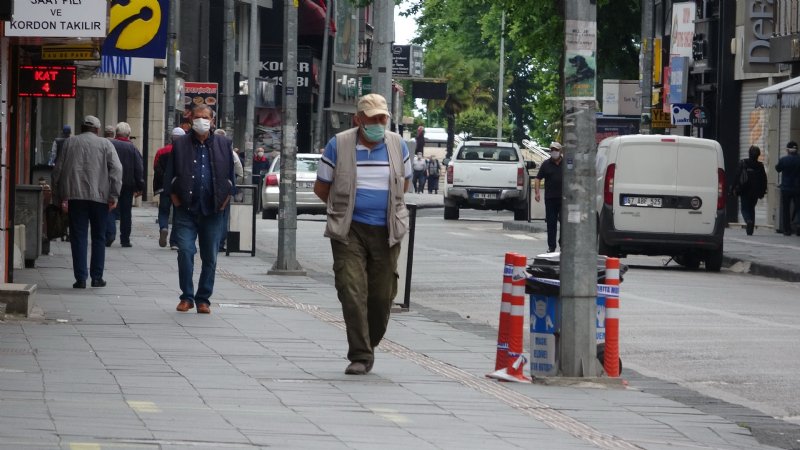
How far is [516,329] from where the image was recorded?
1121cm

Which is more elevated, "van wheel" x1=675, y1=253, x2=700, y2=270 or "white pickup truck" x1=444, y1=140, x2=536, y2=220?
"white pickup truck" x1=444, y1=140, x2=536, y2=220

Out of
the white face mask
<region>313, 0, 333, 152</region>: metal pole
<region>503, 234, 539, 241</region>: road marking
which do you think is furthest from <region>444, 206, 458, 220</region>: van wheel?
the white face mask

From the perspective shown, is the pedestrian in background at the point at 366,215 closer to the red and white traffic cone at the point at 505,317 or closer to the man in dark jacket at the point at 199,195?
the red and white traffic cone at the point at 505,317

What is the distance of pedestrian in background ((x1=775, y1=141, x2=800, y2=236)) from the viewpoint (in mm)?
34938

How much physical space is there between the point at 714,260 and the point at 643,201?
→ 139 centimetres

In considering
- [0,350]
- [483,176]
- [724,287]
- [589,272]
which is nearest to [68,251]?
[724,287]

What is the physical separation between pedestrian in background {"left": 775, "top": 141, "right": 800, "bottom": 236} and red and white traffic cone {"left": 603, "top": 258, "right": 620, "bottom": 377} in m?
24.4

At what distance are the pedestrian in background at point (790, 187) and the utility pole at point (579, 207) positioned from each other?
2439 cm

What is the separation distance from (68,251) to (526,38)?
86.1ft

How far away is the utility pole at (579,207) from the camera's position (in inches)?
437

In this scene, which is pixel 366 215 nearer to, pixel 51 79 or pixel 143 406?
pixel 143 406

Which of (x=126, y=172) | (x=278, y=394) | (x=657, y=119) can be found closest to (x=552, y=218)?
(x=126, y=172)

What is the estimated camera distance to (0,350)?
11.6 meters

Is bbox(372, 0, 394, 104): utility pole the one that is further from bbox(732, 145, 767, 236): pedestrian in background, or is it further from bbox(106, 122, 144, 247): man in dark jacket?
bbox(732, 145, 767, 236): pedestrian in background
